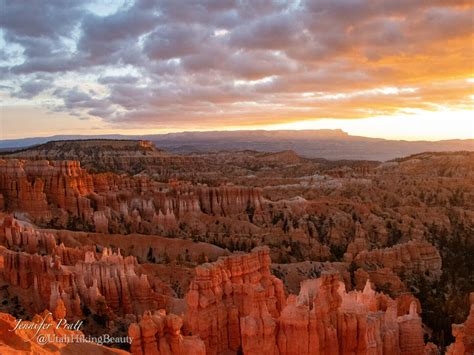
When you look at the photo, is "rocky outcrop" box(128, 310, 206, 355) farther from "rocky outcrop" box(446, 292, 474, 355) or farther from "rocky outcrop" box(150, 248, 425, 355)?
"rocky outcrop" box(446, 292, 474, 355)

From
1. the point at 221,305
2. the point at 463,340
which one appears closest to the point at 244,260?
the point at 221,305

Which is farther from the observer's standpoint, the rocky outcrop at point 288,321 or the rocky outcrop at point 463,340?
the rocky outcrop at point 463,340

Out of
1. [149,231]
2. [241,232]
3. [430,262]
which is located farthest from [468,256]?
[149,231]

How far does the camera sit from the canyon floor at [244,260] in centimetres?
1595

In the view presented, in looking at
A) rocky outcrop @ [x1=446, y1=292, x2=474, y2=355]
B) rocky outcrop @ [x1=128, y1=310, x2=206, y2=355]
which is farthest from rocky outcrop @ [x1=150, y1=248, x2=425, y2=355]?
rocky outcrop @ [x1=446, y1=292, x2=474, y2=355]

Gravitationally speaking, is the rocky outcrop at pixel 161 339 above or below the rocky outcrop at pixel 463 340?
above

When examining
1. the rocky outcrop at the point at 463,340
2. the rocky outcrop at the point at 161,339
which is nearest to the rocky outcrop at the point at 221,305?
the rocky outcrop at the point at 161,339

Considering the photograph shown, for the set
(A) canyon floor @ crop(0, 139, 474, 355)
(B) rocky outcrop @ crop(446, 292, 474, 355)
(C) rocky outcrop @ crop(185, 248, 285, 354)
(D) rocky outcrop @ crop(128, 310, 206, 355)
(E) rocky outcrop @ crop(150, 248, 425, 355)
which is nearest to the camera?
(D) rocky outcrop @ crop(128, 310, 206, 355)

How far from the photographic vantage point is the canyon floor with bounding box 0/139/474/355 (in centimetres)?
1595

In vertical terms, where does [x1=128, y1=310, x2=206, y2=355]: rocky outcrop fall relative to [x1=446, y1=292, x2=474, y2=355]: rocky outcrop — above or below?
above

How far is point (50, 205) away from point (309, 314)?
38.3m

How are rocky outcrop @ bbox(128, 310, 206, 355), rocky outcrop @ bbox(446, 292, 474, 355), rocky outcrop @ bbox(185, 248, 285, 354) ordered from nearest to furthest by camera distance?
rocky outcrop @ bbox(128, 310, 206, 355) < rocky outcrop @ bbox(446, 292, 474, 355) < rocky outcrop @ bbox(185, 248, 285, 354)

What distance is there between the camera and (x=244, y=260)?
20.2 m

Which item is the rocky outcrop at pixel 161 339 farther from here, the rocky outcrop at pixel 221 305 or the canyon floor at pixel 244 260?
the rocky outcrop at pixel 221 305
